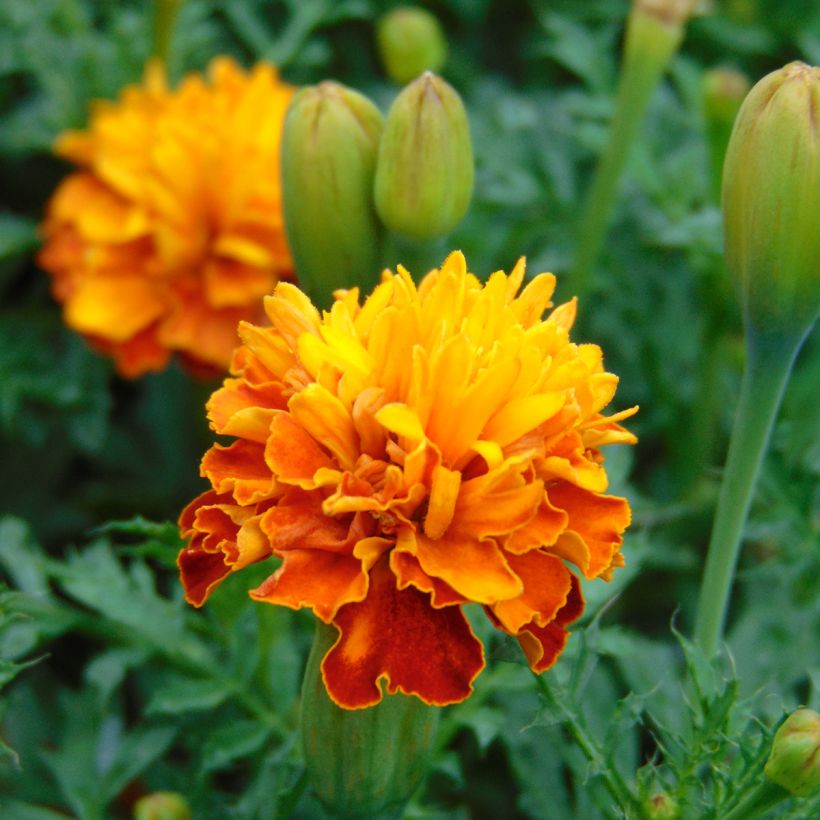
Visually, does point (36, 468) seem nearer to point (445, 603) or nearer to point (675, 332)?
point (675, 332)

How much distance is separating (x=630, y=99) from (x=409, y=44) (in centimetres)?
25

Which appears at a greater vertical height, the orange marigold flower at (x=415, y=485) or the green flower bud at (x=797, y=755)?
the orange marigold flower at (x=415, y=485)

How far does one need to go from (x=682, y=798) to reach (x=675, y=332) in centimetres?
65

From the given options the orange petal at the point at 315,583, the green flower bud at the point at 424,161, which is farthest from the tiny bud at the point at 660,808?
the green flower bud at the point at 424,161

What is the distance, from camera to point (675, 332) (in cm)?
127

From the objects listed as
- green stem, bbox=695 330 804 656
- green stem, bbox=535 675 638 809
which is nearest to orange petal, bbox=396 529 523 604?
green stem, bbox=535 675 638 809

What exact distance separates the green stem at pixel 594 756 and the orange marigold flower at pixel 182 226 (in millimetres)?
529

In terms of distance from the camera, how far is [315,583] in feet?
1.92

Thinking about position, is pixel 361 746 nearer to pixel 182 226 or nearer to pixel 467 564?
pixel 467 564

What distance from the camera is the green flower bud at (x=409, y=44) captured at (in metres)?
1.20

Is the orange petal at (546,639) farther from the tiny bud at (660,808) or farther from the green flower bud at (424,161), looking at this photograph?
the green flower bud at (424,161)

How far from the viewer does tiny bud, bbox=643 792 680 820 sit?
688 millimetres

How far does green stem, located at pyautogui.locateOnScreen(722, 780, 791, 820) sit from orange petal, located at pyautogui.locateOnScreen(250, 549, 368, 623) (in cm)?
22

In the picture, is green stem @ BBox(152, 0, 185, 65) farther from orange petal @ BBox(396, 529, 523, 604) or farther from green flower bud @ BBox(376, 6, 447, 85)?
orange petal @ BBox(396, 529, 523, 604)
